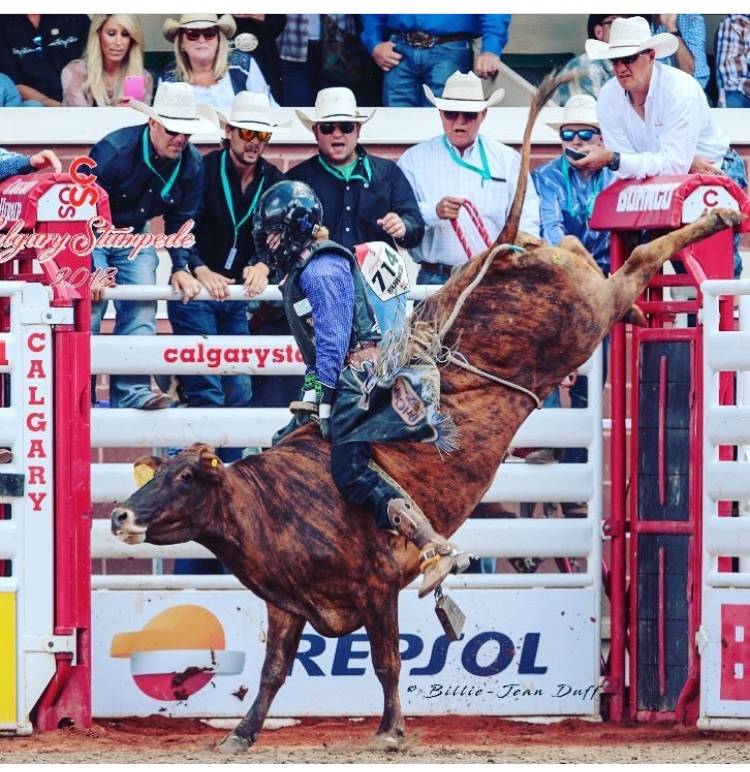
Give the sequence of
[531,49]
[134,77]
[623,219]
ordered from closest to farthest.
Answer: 1. [623,219]
2. [134,77]
3. [531,49]

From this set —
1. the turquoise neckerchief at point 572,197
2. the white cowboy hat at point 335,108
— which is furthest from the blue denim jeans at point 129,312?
the turquoise neckerchief at point 572,197

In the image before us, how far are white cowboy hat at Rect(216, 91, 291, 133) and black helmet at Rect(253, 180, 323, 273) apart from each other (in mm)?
1780

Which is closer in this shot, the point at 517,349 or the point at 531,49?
the point at 517,349

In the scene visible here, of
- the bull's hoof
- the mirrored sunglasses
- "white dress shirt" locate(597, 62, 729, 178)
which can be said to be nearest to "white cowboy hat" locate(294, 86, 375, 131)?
the mirrored sunglasses

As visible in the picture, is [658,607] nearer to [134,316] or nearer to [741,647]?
[741,647]

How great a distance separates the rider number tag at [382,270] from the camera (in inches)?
289

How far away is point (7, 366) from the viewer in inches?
300

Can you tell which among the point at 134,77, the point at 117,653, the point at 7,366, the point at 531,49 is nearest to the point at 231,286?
the point at 7,366

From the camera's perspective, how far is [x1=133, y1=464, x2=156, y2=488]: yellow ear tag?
7.14 metres

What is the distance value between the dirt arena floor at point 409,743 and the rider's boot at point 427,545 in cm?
74

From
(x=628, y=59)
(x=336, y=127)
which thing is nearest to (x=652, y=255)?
(x=628, y=59)

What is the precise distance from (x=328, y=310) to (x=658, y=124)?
224cm

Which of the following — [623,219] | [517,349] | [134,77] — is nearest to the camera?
[517,349]

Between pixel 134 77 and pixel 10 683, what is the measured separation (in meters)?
→ 4.12
